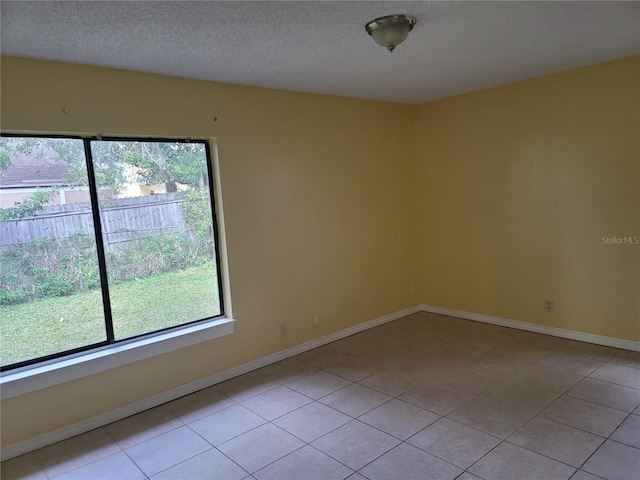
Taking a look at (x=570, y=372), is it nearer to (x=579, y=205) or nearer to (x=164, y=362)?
(x=579, y=205)

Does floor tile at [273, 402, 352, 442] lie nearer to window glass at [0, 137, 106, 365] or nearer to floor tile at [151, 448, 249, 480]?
floor tile at [151, 448, 249, 480]

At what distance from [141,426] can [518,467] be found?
234 centimetres

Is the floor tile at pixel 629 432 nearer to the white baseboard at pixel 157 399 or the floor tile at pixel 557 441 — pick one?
the floor tile at pixel 557 441

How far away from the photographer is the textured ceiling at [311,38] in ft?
6.70

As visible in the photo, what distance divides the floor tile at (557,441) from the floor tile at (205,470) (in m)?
1.60

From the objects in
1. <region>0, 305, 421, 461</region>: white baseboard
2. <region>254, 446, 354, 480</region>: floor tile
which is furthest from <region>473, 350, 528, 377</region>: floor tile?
<region>254, 446, 354, 480</region>: floor tile

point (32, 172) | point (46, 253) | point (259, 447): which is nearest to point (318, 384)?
Result: point (259, 447)

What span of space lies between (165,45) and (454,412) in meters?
2.92

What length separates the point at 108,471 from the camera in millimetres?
2400

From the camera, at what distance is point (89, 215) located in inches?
115

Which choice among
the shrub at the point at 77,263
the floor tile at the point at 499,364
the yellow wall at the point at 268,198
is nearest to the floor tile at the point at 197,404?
the yellow wall at the point at 268,198

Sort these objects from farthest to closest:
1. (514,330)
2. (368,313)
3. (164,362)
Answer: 1. (368,313)
2. (514,330)
3. (164,362)

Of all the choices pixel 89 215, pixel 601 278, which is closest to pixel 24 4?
pixel 89 215

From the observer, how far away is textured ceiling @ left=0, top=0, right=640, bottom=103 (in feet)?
6.70
